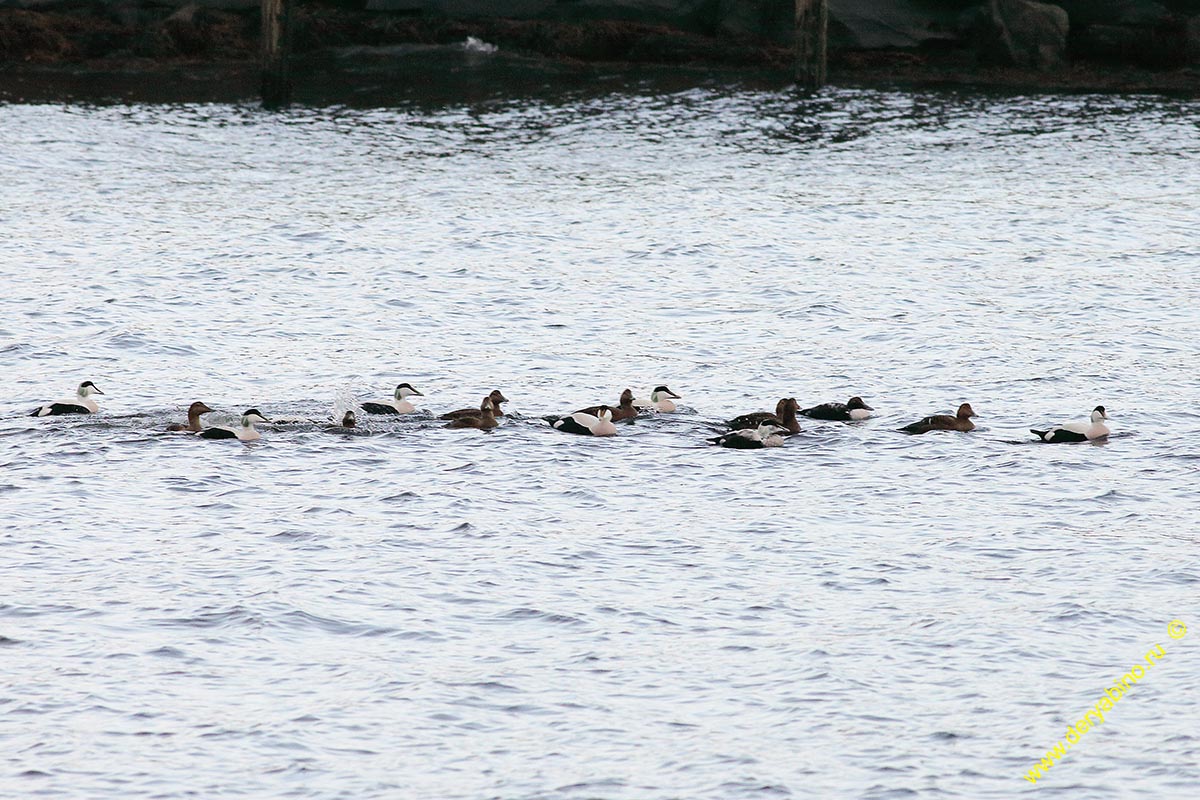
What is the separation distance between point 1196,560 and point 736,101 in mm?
31375

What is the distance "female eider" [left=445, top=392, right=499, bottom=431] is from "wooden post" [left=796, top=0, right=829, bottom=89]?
91.4 ft

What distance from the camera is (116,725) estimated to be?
38.4ft

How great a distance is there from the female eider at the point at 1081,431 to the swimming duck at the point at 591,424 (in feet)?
16.8

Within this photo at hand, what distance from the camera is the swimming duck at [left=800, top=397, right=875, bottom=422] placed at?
19.6m

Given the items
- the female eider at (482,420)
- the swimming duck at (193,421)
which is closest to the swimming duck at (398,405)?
the female eider at (482,420)

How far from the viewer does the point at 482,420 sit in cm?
1930

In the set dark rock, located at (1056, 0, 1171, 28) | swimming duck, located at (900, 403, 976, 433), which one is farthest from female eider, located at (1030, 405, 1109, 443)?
dark rock, located at (1056, 0, 1171, 28)

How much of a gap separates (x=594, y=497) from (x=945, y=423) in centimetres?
479

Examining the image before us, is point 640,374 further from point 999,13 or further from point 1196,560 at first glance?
point 999,13

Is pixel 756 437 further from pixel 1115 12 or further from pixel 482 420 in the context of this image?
pixel 1115 12

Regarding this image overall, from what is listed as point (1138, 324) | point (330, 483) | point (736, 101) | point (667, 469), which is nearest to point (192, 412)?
point (330, 483)

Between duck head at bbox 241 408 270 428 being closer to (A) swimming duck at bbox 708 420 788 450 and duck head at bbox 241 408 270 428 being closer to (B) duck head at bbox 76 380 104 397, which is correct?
Answer: (B) duck head at bbox 76 380 104 397

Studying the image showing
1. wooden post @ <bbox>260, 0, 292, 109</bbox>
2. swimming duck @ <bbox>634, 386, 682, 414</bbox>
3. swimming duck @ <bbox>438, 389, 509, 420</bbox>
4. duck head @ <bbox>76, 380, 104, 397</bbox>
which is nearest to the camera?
duck head @ <bbox>76, 380, 104, 397</bbox>

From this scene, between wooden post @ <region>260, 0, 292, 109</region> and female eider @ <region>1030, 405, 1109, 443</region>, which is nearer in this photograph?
female eider @ <region>1030, 405, 1109, 443</region>
